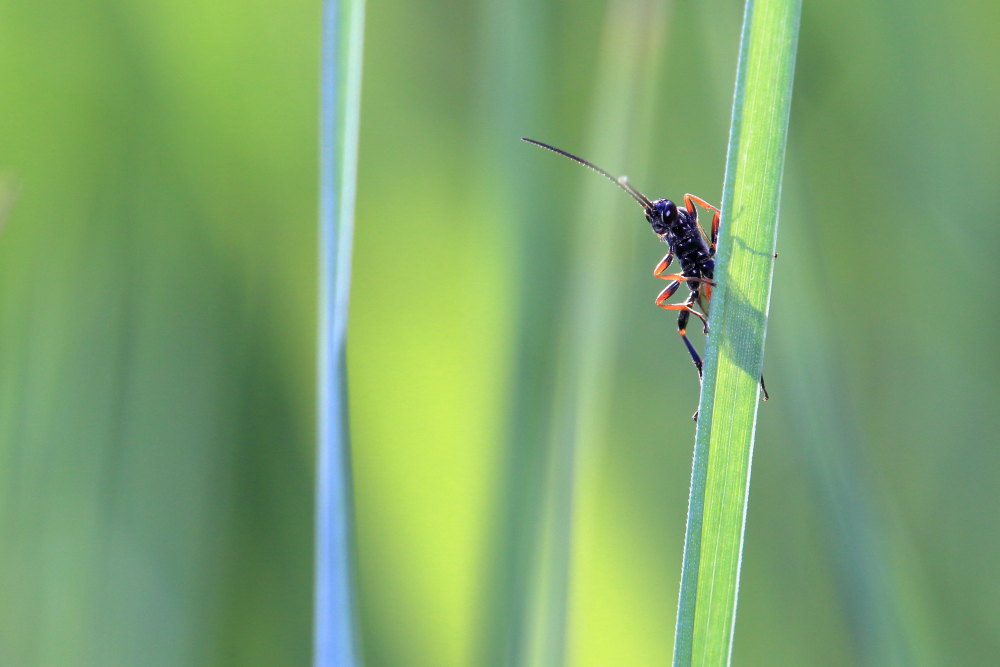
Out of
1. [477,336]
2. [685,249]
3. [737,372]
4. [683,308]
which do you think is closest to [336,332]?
[737,372]

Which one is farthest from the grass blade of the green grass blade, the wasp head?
the wasp head

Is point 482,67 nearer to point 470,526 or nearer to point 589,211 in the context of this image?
point 589,211

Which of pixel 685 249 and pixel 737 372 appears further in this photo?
pixel 685 249

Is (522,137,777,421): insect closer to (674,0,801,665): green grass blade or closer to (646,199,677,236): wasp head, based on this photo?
(646,199,677,236): wasp head

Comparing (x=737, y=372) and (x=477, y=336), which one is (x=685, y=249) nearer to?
(x=477, y=336)

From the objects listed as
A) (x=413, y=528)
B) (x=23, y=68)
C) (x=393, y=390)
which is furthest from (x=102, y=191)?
(x=413, y=528)
